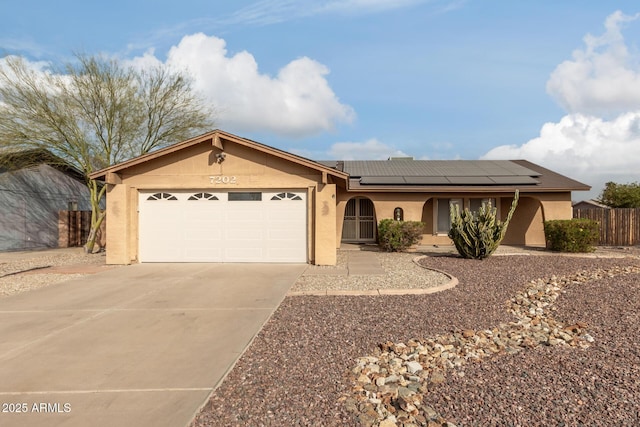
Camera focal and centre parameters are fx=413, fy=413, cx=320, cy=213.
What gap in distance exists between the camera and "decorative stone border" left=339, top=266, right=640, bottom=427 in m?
3.68

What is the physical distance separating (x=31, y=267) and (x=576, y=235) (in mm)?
19451

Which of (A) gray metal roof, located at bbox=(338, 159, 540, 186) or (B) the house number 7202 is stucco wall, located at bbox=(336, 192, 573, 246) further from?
(B) the house number 7202

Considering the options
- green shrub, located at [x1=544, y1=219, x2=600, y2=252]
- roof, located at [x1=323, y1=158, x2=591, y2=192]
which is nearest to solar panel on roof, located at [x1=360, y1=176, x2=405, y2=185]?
roof, located at [x1=323, y1=158, x2=591, y2=192]

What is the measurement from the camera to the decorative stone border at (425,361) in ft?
12.1

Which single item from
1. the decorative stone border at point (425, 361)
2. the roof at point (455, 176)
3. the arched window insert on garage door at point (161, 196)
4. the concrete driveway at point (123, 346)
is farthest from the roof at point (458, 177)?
the decorative stone border at point (425, 361)

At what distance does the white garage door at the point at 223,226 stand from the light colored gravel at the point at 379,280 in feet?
6.72

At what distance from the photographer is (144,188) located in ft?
44.7

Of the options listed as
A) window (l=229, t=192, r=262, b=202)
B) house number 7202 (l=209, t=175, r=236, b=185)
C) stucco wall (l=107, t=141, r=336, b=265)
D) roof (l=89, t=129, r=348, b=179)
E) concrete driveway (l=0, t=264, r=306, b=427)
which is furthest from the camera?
window (l=229, t=192, r=262, b=202)

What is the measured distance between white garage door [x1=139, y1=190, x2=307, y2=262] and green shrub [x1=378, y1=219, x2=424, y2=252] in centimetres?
472

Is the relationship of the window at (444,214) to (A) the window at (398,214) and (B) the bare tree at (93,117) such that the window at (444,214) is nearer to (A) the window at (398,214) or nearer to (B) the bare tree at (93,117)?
(A) the window at (398,214)

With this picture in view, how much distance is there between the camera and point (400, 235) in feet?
54.2

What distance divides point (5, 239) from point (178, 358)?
18523 millimetres

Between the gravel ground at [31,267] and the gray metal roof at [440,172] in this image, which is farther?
the gray metal roof at [440,172]

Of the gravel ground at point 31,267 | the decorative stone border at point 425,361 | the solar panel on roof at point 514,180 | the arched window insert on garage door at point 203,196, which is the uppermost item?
the solar panel on roof at point 514,180
